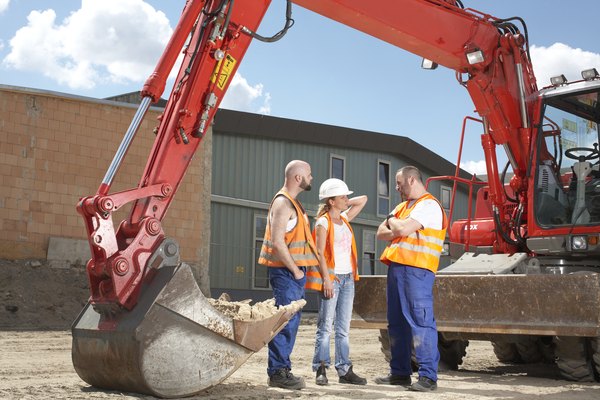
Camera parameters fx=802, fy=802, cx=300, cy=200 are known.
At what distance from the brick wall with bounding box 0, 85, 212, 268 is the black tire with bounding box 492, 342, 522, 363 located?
998 centimetres

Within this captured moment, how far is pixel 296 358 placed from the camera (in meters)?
10.1

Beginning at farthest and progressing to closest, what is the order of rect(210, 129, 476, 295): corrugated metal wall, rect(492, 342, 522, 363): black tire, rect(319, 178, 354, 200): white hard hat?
rect(210, 129, 476, 295): corrugated metal wall, rect(492, 342, 522, 363): black tire, rect(319, 178, 354, 200): white hard hat

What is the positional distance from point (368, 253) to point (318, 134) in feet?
14.6

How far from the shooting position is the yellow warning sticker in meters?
6.62

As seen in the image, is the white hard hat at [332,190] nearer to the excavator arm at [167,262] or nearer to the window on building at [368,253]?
the excavator arm at [167,262]

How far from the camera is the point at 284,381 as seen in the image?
6.71 metres

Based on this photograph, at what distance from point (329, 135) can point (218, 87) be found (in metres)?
18.0

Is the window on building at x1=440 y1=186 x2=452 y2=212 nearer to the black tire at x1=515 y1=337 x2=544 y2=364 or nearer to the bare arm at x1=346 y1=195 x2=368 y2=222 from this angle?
the black tire at x1=515 y1=337 x2=544 y2=364

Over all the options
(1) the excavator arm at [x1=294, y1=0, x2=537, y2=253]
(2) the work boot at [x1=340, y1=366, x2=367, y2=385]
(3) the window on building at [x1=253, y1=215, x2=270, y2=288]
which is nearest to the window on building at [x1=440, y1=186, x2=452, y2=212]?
(3) the window on building at [x1=253, y1=215, x2=270, y2=288]

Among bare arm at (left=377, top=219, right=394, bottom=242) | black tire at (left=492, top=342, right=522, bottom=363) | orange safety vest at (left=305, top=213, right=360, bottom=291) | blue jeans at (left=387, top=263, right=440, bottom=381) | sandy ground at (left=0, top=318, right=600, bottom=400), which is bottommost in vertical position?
sandy ground at (left=0, top=318, right=600, bottom=400)

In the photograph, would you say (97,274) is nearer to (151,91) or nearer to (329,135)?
(151,91)

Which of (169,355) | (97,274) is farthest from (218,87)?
(169,355)

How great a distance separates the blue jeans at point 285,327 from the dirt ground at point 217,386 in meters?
0.25

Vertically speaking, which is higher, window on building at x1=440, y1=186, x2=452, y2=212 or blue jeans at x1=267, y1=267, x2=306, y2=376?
window on building at x1=440, y1=186, x2=452, y2=212
